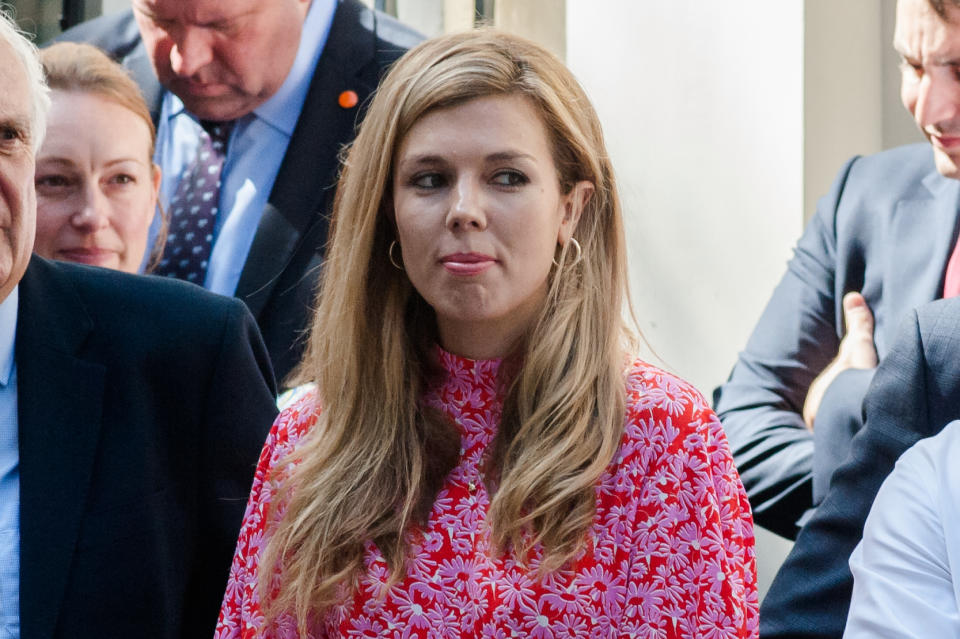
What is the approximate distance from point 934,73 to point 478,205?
131 centimetres

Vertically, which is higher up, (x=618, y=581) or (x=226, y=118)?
(x=226, y=118)

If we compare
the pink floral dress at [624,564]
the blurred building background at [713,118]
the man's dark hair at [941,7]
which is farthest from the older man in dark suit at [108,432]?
the man's dark hair at [941,7]

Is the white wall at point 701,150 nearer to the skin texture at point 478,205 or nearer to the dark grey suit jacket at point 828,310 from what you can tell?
the dark grey suit jacket at point 828,310

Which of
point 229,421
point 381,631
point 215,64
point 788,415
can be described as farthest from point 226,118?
point 381,631

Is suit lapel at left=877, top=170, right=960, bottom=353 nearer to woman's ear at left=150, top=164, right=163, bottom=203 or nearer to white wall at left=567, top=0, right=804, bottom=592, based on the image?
white wall at left=567, top=0, right=804, bottom=592

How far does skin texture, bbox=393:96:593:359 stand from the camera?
1864 mm

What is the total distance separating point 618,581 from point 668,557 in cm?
7

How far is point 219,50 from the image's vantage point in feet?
10.2

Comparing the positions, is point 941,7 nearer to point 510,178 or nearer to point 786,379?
point 786,379

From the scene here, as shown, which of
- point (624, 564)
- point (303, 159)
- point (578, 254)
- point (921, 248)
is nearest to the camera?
point (624, 564)

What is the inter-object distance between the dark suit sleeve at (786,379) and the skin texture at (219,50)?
1.25m

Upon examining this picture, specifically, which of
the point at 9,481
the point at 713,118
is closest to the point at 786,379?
the point at 713,118

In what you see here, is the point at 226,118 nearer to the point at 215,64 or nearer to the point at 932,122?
the point at 215,64

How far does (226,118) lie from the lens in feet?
10.3
